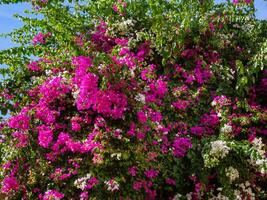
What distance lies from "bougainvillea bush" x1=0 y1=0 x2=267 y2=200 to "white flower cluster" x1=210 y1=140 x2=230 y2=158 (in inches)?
0.6

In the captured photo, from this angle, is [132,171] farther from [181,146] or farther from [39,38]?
[39,38]

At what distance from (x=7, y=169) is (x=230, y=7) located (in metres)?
5.37

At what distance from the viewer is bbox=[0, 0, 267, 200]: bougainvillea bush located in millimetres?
6387

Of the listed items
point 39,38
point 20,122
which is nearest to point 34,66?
point 39,38

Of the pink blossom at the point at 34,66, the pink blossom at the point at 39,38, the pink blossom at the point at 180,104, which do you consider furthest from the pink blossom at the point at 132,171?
the pink blossom at the point at 39,38

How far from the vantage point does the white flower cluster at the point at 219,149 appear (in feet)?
21.9

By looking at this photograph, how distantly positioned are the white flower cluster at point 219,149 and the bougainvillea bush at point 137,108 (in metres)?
0.01

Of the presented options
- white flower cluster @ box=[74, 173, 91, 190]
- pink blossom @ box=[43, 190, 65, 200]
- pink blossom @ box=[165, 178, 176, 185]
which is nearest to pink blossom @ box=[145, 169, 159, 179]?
pink blossom @ box=[165, 178, 176, 185]

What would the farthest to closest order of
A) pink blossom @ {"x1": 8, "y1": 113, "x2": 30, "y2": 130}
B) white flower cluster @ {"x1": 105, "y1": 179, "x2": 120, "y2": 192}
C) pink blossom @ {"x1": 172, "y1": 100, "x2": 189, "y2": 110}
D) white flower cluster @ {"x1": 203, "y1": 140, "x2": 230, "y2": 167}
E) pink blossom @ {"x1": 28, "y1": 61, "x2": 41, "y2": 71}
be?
pink blossom @ {"x1": 28, "y1": 61, "x2": 41, "y2": 71} < pink blossom @ {"x1": 172, "y1": 100, "x2": 189, "y2": 110} < pink blossom @ {"x1": 8, "y1": 113, "x2": 30, "y2": 130} < white flower cluster @ {"x1": 203, "y1": 140, "x2": 230, "y2": 167} < white flower cluster @ {"x1": 105, "y1": 179, "x2": 120, "y2": 192}

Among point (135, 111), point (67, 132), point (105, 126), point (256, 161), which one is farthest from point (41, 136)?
point (256, 161)

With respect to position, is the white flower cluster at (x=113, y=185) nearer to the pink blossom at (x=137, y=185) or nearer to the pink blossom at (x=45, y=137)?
the pink blossom at (x=137, y=185)

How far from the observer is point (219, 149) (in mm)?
6711

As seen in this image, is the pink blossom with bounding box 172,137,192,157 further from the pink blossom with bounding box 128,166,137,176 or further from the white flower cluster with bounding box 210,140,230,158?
the pink blossom with bounding box 128,166,137,176

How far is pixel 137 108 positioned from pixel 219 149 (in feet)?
4.28
